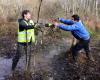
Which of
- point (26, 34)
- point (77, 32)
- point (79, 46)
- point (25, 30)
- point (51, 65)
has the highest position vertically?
point (25, 30)

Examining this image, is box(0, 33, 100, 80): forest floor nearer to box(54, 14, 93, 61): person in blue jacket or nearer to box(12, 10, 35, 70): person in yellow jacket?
box(54, 14, 93, 61): person in blue jacket

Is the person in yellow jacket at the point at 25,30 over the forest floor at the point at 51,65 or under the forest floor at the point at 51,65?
over

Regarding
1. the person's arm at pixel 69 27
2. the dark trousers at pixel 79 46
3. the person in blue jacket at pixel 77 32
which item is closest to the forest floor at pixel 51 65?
the dark trousers at pixel 79 46

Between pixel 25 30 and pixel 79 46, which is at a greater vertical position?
pixel 25 30

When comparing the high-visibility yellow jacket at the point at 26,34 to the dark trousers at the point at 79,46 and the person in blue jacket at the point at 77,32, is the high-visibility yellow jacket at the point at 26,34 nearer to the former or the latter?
the person in blue jacket at the point at 77,32

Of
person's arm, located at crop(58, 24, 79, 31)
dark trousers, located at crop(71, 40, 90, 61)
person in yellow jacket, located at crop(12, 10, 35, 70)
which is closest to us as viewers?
person in yellow jacket, located at crop(12, 10, 35, 70)

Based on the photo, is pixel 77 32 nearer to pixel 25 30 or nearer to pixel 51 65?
pixel 51 65

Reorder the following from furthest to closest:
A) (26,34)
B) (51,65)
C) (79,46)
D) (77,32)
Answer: (79,46) → (51,65) → (77,32) → (26,34)

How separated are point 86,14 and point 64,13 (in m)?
1.23

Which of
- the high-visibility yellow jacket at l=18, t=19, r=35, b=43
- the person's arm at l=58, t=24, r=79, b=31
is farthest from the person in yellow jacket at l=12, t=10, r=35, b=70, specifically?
the person's arm at l=58, t=24, r=79, b=31

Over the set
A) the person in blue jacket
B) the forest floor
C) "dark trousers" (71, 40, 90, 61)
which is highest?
the person in blue jacket

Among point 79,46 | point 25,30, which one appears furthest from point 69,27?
point 25,30

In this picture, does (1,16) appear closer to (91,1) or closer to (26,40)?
(91,1)

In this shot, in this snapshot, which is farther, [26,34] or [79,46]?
[79,46]
